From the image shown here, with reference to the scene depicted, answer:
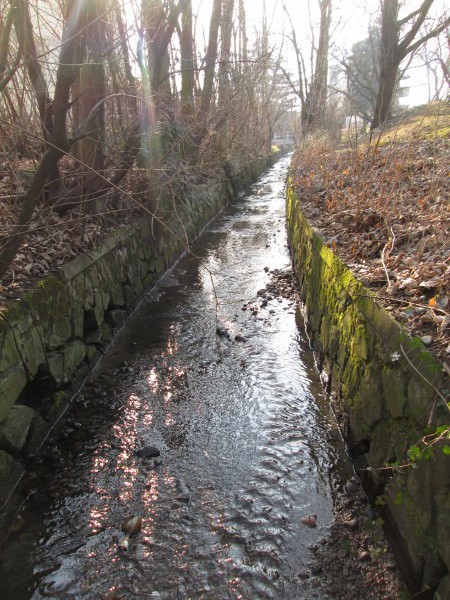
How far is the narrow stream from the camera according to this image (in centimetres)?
247

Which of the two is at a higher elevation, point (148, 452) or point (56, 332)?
point (56, 332)

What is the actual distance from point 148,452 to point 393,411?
6.05ft

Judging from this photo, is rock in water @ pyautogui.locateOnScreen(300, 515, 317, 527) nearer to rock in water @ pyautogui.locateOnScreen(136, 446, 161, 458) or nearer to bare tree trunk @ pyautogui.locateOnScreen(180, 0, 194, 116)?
rock in water @ pyautogui.locateOnScreen(136, 446, 161, 458)

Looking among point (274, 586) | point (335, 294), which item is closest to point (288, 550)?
point (274, 586)

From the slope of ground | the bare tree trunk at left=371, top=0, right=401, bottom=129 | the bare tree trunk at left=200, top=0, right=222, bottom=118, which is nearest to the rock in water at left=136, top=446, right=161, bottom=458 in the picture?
the slope of ground

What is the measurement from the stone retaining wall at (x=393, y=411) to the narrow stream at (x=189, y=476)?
1.32 ft

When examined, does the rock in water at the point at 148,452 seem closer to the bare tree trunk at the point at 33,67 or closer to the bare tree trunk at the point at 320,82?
the bare tree trunk at the point at 33,67

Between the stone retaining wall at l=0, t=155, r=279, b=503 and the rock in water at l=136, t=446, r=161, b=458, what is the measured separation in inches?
32.1

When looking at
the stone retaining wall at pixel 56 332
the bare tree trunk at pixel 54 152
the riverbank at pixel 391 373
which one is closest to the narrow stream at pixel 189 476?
the stone retaining wall at pixel 56 332

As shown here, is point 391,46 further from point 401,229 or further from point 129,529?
point 129,529

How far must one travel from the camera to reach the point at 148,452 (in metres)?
3.41

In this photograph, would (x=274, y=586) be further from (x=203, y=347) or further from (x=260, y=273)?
(x=260, y=273)

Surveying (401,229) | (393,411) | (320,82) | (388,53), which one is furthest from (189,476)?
(320,82)

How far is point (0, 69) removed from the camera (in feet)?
11.4
